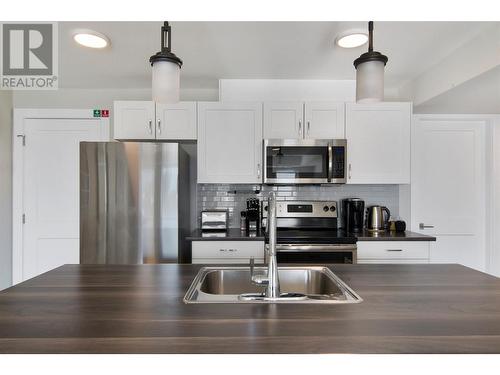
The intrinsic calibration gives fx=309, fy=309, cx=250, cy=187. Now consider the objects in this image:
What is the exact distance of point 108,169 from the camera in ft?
7.73

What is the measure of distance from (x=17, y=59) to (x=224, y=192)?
1.95 meters

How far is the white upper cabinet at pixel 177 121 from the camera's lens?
2.76m

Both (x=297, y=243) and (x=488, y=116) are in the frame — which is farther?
(x=488, y=116)

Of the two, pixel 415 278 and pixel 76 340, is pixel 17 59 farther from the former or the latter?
pixel 415 278

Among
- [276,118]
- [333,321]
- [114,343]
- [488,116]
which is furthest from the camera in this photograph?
[488,116]

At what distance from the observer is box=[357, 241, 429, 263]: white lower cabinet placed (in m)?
2.51

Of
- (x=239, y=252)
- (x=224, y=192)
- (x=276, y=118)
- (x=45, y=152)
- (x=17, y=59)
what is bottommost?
(x=239, y=252)

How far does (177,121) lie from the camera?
109 inches

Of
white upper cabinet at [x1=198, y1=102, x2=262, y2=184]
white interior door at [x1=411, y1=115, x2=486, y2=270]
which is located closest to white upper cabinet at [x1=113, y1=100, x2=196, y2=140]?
white upper cabinet at [x1=198, y1=102, x2=262, y2=184]

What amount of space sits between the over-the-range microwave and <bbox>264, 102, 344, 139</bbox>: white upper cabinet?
97 mm

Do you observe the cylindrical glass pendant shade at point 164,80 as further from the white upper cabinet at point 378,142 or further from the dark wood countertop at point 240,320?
the white upper cabinet at point 378,142

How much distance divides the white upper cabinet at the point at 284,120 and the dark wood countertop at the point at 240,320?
173 cm

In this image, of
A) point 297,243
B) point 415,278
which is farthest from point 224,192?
point 415,278

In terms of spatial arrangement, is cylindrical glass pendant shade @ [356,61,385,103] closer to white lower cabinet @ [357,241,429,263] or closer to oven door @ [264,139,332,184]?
oven door @ [264,139,332,184]
